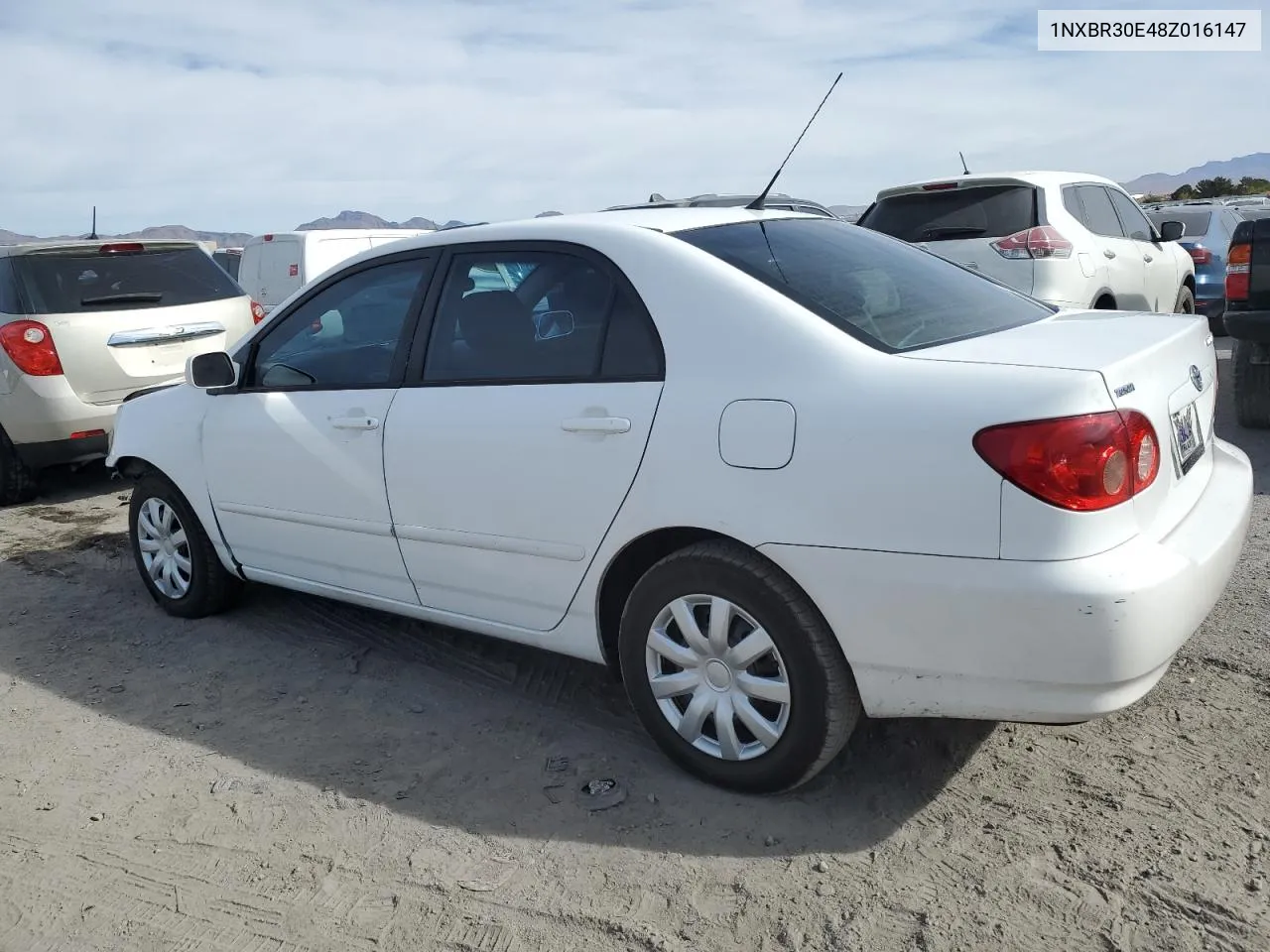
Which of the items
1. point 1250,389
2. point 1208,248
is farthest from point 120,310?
point 1208,248

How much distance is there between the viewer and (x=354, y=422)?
3.94 m

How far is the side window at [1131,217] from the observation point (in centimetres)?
888

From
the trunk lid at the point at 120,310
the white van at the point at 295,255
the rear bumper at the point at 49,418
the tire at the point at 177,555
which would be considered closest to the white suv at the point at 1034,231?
the trunk lid at the point at 120,310

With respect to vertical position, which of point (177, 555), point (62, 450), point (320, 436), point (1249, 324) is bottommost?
point (62, 450)

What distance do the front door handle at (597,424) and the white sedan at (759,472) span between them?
0.01 metres

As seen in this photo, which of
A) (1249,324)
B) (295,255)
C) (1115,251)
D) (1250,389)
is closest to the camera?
(1249,324)

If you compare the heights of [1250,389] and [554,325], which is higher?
[554,325]

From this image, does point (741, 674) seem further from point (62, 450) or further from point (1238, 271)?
point (62, 450)

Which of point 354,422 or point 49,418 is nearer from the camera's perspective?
point 354,422

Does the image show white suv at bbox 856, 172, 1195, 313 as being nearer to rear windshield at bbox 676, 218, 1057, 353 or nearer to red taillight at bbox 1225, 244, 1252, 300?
red taillight at bbox 1225, 244, 1252, 300

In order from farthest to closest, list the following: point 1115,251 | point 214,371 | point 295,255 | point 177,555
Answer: point 295,255, point 1115,251, point 177,555, point 214,371

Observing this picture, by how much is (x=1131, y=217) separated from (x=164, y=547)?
771 cm

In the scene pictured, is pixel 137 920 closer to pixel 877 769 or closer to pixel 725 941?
pixel 725 941

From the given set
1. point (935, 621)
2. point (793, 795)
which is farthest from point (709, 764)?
point (935, 621)
